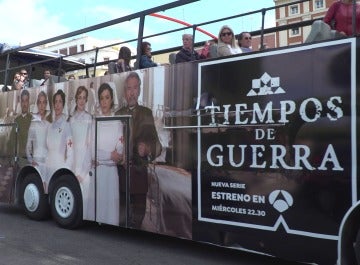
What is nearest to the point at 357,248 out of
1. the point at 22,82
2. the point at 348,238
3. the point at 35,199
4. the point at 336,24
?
the point at 348,238

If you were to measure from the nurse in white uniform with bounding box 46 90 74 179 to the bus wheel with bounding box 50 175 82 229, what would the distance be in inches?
10.3

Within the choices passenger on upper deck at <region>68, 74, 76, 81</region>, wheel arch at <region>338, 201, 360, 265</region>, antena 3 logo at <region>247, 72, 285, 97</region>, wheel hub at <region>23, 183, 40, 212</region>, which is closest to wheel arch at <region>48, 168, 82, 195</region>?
wheel hub at <region>23, 183, 40, 212</region>

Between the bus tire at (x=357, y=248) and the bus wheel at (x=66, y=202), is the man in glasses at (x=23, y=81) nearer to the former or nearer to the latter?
the bus wheel at (x=66, y=202)

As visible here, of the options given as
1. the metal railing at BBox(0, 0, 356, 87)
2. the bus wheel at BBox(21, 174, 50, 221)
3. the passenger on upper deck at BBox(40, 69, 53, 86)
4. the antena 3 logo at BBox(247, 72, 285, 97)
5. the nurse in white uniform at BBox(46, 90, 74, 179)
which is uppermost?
the metal railing at BBox(0, 0, 356, 87)

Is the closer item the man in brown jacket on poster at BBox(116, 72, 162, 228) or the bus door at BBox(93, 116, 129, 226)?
the man in brown jacket on poster at BBox(116, 72, 162, 228)

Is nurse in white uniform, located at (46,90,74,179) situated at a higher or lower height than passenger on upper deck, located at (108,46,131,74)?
lower

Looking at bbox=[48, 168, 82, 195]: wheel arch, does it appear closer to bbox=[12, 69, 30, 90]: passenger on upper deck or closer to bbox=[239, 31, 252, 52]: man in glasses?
bbox=[12, 69, 30, 90]: passenger on upper deck

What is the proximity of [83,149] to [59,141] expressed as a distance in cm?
74

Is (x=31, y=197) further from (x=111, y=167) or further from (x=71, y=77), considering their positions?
(x=111, y=167)

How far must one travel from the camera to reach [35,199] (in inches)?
375

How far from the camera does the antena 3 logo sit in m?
5.72

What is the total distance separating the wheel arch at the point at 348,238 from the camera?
5.06m

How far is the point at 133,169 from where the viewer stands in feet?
24.7

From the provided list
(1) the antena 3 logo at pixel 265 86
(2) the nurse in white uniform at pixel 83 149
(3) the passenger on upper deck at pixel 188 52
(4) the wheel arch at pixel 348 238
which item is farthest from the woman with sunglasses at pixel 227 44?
(2) the nurse in white uniform at pixel 83 149
